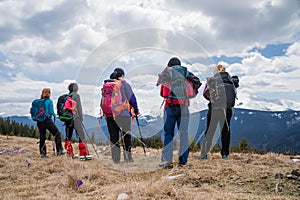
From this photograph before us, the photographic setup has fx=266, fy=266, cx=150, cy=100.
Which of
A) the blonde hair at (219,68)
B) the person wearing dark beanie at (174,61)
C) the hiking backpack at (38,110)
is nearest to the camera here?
the person wearing dark beanie at (174,61)

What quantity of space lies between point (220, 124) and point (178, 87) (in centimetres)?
209

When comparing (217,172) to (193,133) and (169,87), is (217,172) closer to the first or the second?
(193,133)

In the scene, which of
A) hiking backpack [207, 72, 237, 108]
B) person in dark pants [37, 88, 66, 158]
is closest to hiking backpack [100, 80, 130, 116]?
hiking backpack [207, 72, 237, 108]

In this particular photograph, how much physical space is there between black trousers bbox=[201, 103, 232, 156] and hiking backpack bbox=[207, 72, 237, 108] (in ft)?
0.64

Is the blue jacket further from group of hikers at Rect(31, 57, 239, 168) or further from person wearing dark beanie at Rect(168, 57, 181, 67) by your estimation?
person wearing dark beanie at Rect(168, 57, 181, 67)

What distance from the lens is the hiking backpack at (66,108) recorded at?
9042 millimetres

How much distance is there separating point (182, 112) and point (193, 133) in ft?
2.20

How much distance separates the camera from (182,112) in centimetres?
651

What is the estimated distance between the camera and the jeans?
21.3ft

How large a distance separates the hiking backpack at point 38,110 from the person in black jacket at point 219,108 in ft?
18.7

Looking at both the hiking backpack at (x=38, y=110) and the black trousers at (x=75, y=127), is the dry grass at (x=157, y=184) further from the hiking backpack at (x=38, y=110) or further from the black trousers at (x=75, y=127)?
the hiking backpack at (x=38, y=110)

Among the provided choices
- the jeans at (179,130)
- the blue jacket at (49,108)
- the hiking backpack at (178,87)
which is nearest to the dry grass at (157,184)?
the jeans at (179,130)

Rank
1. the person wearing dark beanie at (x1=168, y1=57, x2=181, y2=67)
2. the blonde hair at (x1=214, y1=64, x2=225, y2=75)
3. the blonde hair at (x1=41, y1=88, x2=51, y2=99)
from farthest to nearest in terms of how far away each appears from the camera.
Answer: the blonde hair at (x1=41, y1=88, x2=51, y2=99) < the blonde hair at (x1=214, y1=64, x2=225, y2=75) < the person wearing dark beanie at (x1=168, y1=57, x2=181, y2=67)

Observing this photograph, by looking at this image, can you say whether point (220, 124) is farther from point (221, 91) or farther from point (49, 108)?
point (49, 108)
